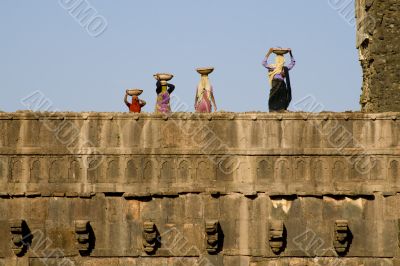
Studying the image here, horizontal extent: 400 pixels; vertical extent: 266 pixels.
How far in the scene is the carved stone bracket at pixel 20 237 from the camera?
84.8 feet

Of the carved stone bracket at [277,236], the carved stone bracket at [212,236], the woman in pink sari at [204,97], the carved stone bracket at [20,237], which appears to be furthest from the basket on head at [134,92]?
the carved stone bracket at [277,236]

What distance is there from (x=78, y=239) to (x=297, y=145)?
5.55 m

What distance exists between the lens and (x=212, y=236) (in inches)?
1003

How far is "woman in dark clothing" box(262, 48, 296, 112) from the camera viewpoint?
88.8ft

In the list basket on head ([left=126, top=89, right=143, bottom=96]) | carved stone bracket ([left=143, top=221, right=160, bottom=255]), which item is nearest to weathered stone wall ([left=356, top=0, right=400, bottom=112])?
basket on head ([left=126, top=89, right=143, bottom=96])

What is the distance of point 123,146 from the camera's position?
25.8 metres

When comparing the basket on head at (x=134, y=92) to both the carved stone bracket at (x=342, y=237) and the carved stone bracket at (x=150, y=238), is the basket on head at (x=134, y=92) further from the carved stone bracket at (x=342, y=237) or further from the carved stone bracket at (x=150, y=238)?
the carved stone bracket at (x=342, y=237)

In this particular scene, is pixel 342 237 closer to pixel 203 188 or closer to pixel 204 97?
pixel 203 188

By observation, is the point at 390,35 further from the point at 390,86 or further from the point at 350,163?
the point at 350,163

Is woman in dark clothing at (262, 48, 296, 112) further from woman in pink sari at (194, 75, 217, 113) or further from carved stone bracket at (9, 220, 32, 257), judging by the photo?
carved stone bracket at (9, 220, 32, 257)

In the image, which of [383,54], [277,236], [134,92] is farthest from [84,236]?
[383,54]

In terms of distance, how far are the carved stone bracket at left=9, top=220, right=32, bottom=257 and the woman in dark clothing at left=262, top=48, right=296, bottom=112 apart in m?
6.57

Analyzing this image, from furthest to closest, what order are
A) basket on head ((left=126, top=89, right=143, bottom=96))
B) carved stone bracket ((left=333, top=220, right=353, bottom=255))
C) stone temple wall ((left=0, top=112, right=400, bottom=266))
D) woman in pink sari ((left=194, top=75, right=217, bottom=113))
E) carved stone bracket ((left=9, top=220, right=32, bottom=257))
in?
1. basket on head ((left=126, top=89, right=143, bottom=96))
2. woman in pink sari ((left=194, top=75, right=217, bottom=113))
3. carved stone bracket ((left=9, top=220, right=32, bottom=257))
4. stone temple wall ((left=0, top=112, right=400, bottom=266))
5. carved stone bracket ((left=333, top=220, right=353, bottom=255))

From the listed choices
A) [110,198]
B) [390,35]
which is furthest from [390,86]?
[110,198]
